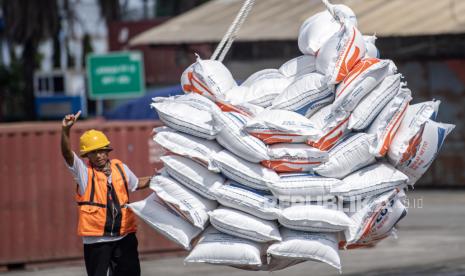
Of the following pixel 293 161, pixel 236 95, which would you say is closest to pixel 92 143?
pixel 236 95

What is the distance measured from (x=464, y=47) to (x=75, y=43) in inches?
1901

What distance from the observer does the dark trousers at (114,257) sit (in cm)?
1032

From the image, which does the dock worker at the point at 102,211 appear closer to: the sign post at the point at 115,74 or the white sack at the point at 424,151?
the white sack at the point at 424,151

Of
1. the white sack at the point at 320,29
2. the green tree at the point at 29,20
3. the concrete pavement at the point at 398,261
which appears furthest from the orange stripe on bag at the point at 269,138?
the green tree at the point at 29,20

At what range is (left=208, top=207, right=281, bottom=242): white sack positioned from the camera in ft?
30.2

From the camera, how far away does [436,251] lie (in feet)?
53.9

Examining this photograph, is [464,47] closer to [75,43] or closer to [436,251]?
[436,251]

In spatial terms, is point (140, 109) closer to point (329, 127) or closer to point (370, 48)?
point (370, 48)

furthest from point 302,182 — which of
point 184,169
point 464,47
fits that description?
point 464,47

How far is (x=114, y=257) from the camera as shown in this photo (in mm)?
10430

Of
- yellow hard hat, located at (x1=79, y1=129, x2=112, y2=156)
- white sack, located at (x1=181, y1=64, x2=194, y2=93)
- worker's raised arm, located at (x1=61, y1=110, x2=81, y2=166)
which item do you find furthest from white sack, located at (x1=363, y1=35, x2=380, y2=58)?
worker's raised arm, located at (x1=61, y1=110, x2=81, y2=166)

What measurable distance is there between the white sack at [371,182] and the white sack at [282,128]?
0.46m

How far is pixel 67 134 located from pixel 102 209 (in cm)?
73

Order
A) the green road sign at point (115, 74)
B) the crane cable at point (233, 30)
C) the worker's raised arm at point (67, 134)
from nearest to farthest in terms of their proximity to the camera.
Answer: the worker's raised arm at point (67, 134) → the crane cable at point (233, 30) → the green road sign at point (115, 74)
